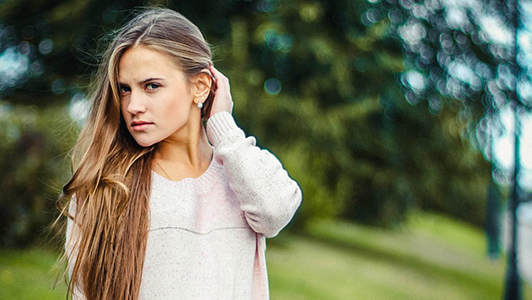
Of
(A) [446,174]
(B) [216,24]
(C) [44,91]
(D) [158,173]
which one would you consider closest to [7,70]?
(C) [44,91]

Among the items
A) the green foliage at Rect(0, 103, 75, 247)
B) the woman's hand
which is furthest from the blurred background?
the woman's hand

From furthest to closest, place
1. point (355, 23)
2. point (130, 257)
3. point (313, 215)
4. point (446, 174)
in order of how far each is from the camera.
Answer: point (313, 215) → point (446, 174) → point (355, 23) → point (130, 257)

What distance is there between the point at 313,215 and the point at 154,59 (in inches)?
433

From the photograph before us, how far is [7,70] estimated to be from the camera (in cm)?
693

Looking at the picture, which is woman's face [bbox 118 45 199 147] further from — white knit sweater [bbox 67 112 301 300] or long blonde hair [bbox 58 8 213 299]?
white knit sweater [bbox 67 112 301 300]

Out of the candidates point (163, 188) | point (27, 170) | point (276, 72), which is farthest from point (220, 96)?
point (27, 170)

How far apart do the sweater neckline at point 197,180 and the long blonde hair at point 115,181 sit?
5cm

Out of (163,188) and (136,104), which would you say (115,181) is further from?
(136,104)

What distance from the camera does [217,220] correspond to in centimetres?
179

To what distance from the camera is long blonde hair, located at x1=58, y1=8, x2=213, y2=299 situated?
5.58 feet

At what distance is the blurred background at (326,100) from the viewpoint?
5.90m

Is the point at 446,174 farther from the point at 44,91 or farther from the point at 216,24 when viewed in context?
the point at 44,91

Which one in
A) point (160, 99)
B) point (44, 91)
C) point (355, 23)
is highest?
point (355, 23)

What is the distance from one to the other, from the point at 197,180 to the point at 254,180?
0.22 meters
